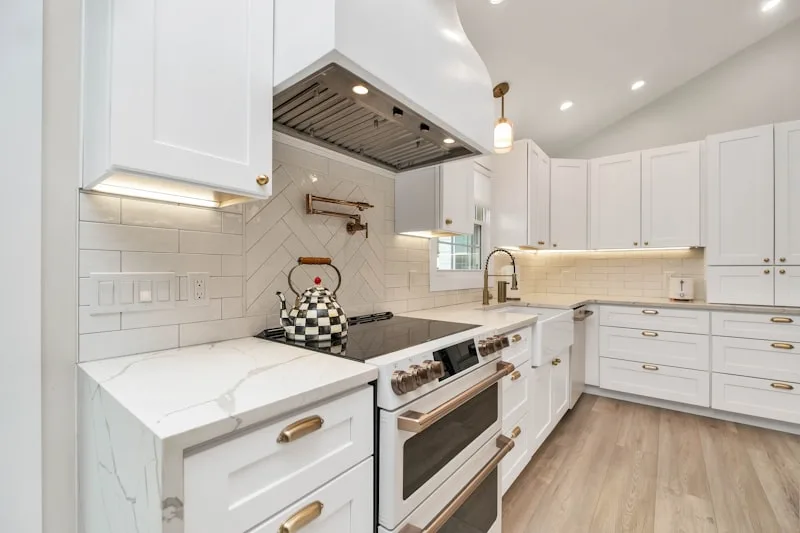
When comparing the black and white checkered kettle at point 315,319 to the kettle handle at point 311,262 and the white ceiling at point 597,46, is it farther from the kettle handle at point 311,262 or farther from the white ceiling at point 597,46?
the white ceiling at point 597,46

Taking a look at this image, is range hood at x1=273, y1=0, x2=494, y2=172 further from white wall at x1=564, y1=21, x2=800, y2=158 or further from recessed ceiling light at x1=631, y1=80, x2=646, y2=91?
white wall at x1=564, y1=21, x2=800, y2=158

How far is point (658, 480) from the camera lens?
199 centimetres

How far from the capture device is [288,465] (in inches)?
29.7

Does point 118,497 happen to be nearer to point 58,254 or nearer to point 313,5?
point 58,254

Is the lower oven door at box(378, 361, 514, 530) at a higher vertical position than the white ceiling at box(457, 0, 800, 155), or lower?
lower

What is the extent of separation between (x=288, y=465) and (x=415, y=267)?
1.57 meters

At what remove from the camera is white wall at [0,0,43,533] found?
87 cm

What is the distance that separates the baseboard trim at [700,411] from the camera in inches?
103

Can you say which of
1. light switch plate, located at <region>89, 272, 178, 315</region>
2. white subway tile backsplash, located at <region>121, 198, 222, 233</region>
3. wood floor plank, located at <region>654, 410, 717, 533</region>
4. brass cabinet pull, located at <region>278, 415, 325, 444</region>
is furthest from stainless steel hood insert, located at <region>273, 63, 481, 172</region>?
wood floor plank, located at <region>654, 410, 717, 533</region>

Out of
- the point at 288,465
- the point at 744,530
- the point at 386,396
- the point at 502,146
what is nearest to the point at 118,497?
the point at 288,465

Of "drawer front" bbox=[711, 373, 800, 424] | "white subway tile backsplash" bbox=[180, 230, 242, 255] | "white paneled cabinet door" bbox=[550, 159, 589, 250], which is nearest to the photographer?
"white subway tile backsplash" bbox=[180, 230, 242, 255]

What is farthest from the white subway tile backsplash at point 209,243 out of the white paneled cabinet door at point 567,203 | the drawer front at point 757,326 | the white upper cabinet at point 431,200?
the drawer front at point 757,326

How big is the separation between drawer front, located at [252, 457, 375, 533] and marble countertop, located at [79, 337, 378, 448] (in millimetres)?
221

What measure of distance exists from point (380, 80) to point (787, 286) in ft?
11.3
